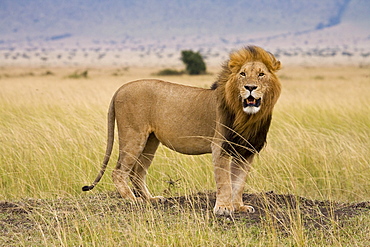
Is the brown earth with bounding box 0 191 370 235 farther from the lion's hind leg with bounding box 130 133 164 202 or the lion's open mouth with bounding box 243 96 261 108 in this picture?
the lion's open mouth with bounding box 243 96 261 108

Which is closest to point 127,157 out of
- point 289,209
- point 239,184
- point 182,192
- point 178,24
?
point 182,192

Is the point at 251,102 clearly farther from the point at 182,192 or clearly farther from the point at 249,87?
the point at 182,192

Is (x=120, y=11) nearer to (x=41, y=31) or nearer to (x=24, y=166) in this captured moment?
(x=41, y=31)

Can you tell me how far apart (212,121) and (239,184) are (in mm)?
627

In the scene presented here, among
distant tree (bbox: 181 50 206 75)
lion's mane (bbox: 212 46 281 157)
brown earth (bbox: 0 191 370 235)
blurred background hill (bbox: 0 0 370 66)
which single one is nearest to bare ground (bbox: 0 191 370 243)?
brown earth (bbox: 0 191 370 235)

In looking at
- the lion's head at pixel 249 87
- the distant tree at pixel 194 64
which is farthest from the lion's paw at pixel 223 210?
the distant tree at pixel 194 64

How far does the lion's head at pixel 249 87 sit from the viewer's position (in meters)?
5.11

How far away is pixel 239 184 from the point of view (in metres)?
5.53

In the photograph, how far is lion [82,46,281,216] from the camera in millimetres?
5227

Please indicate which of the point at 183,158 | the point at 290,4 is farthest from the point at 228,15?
the point at 183,158

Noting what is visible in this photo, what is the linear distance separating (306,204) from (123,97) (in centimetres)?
205

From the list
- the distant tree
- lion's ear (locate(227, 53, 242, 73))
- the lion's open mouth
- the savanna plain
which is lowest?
the distant tree

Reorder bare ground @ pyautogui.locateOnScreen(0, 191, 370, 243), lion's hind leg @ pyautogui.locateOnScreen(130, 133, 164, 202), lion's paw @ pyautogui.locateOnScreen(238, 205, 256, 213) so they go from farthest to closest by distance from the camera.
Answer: lion's hind leg @ pyautogui.locateOnScreen(130, 133, 164, 202) → lion's paw @ pyautogui.locateOnScreen(238, 205, 256, 213) → bare ground @ pyautogui.locateOnScreen(0, 191, 370, 243)

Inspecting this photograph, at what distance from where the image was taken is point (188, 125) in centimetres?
585
